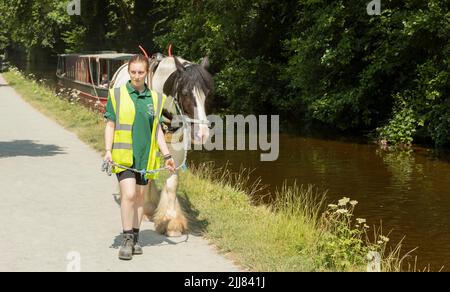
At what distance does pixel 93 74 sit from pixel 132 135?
2361cm

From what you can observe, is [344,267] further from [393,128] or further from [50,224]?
[393,128]

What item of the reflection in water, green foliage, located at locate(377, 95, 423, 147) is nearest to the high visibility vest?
the reflection in water

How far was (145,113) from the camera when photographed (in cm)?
643

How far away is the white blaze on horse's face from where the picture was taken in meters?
6.71

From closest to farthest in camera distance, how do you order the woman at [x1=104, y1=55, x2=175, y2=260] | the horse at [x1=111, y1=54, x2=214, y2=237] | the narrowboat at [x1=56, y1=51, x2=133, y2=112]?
the woman at [x1=104, y1=55, x2=175, y2=260] < the horse at [x1=111, y1=54, x2=214, y2=237] < the narrowboat at [x1=56, y1=51, x2=133, y2=112]

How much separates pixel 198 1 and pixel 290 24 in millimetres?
3934

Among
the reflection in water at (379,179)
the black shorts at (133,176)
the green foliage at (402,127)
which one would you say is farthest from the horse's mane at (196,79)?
the green foliage at (402,127)

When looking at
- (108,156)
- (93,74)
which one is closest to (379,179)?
(108,156)

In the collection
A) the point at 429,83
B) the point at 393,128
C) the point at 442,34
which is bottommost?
the point at 393,128

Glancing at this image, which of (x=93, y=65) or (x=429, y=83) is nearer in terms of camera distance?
(x=429, y=83)

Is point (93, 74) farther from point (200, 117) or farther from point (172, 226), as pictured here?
point (200, 117)

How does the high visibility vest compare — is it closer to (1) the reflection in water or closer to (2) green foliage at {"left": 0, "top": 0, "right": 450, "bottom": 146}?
(1) the reflection in water

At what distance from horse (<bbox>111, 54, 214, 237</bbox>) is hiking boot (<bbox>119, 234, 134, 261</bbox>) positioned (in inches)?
35.6
